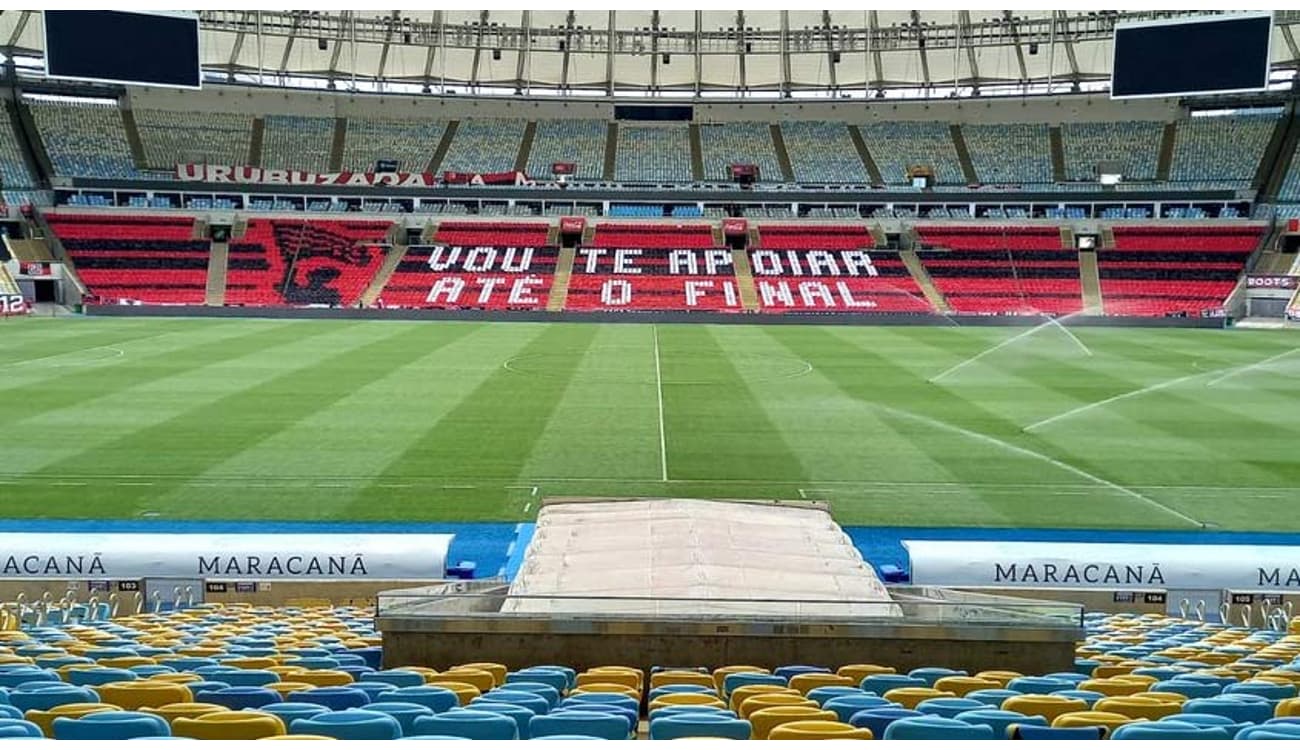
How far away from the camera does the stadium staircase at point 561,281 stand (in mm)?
65938

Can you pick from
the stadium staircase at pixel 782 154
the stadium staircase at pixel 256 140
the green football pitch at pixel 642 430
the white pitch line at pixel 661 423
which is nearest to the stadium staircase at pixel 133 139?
the stadium staircase at pixel 256 140

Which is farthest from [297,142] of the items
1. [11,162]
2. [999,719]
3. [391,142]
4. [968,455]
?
[999,719]

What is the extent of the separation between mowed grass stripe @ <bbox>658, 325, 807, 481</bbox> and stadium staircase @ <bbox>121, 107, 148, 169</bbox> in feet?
161

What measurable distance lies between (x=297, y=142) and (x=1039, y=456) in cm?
6684

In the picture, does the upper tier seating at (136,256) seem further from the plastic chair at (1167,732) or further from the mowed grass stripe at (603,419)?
the plastic chair at (1167,732)

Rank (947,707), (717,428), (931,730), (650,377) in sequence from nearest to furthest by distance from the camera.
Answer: (931,730) → (947,707) → (717,428) → (650,377)

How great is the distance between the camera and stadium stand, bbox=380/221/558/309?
66.3 m

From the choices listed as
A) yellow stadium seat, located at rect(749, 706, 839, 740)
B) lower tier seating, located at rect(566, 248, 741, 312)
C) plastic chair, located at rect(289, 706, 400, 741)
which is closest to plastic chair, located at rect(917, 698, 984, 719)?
yellow stadium seat, located at rect(749, 706, 839, 740)

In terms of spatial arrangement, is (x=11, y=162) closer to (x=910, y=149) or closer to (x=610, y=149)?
(x=610, y=149)

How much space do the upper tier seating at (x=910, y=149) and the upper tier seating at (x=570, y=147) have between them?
19540 millimetres

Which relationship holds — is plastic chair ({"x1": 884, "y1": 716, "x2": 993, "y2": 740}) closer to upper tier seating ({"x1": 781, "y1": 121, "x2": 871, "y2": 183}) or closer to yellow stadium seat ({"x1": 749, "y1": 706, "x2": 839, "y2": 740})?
yellow stadium seat ({"x1": 749, "y1": 706, "x2": 839, "y2": 740})

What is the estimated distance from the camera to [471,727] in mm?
5305

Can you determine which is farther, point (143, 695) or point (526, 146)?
point (526, 146)

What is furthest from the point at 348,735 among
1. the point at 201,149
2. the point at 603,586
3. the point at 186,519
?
the point at 201,149
